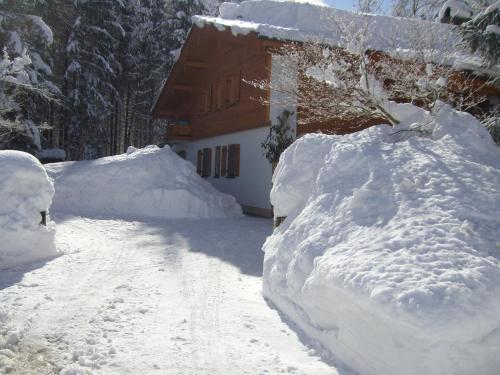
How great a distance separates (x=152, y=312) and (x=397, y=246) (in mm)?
2765

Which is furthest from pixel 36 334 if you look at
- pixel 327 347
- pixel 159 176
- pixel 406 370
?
pixel 159 176

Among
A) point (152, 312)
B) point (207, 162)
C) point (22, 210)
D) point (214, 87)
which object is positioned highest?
point (214, 87)

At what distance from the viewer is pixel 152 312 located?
530cm

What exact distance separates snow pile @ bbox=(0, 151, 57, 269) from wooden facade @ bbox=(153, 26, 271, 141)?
7.32 metres

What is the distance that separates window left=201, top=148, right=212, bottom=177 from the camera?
2111 centimetres

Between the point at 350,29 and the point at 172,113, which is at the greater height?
the point at 350,29

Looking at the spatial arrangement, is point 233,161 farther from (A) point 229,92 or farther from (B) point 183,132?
(B) point 183,132

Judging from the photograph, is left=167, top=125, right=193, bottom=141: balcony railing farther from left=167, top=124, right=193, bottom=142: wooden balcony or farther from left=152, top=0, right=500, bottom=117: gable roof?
left=152, top=0, right=500, bottom=117: gable roof

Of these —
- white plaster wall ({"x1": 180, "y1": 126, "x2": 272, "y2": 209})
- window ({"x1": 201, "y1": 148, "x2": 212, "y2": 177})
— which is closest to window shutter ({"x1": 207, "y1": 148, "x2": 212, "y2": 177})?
window ({"x1": 201, "y1": 148, "x2": 212, "y2": 177})

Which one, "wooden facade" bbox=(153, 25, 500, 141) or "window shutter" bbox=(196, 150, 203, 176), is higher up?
"wooden facade" bbox=(153, 25, 500, 141)

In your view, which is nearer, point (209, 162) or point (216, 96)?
point (216, 96)

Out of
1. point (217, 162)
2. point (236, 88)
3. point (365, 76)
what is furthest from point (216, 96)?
point (365, 76)

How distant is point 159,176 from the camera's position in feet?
49.8

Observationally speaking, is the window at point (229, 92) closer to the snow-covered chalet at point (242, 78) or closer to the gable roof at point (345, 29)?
the snow-covered chalet at point (242, 78)
